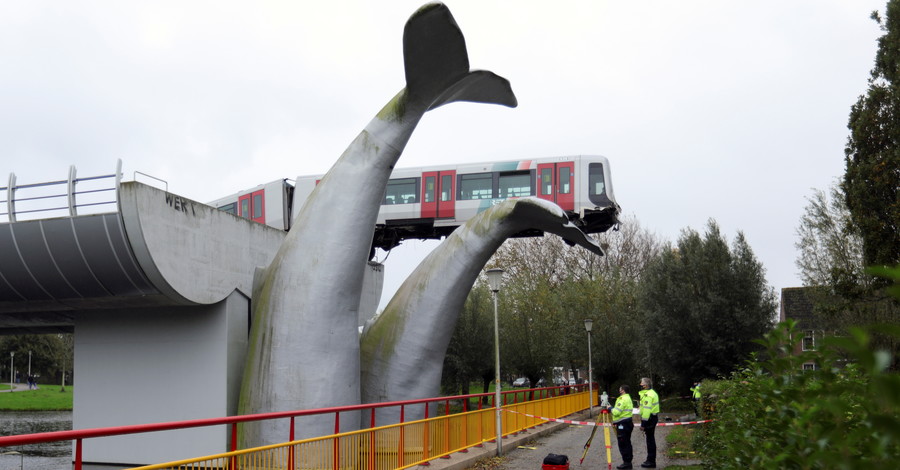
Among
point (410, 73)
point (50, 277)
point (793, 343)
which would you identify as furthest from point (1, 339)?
point (793, 343)

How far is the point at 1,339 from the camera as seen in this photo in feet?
203

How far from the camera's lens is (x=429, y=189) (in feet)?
95.3

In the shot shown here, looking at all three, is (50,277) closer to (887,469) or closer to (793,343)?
(793,343)

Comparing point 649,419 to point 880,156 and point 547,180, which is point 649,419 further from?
point 547,180

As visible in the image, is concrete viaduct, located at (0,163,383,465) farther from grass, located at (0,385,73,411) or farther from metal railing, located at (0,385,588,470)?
grass, located at (0,385,73,411)

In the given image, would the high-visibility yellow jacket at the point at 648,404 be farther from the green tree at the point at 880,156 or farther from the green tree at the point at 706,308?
the green tree at the point at 706,308

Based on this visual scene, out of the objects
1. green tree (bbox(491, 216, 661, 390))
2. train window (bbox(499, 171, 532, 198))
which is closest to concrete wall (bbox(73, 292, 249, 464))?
train window (bbox(499, 171, 532, 198))

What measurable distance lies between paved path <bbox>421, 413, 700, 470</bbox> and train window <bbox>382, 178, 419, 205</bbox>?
11213mm

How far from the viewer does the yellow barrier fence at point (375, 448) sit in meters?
7.69

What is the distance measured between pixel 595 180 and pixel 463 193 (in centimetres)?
481

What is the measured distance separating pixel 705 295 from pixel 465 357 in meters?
10.2

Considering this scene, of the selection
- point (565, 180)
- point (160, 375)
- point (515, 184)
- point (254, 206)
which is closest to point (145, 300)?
point (160, 375)

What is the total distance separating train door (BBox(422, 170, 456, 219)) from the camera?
2877 centimetres

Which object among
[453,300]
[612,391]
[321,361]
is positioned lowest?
[612,391]
